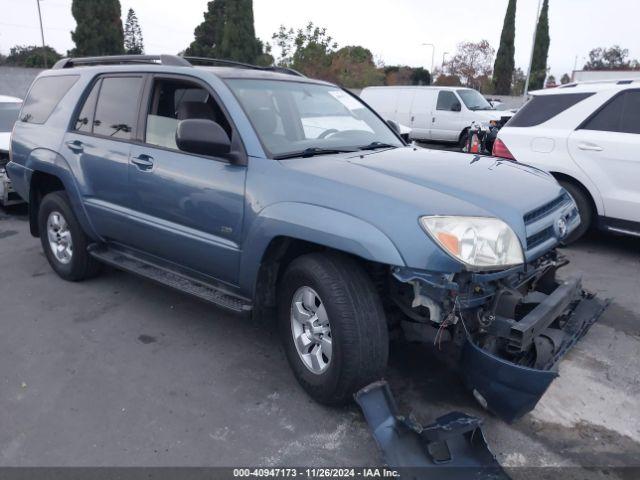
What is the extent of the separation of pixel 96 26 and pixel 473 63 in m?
26.4

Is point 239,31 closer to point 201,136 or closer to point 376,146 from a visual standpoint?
point 376,146

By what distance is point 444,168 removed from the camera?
324 cm

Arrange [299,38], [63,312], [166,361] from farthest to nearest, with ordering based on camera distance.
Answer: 1. [299,38]
2. [63,312]
3. [166,361]

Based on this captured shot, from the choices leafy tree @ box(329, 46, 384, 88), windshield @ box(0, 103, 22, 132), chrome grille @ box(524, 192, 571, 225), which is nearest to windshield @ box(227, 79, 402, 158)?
chrome grille @ box(524, 192, 571, 225)

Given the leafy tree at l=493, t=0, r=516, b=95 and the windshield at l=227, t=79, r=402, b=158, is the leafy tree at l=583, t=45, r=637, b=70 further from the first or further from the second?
the windshield at l=227, t=79, r=402, b=158

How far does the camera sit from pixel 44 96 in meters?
4.93

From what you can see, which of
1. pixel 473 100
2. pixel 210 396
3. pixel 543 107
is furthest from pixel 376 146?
pixel 473 100

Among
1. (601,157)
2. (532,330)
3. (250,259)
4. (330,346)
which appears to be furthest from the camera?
(601,157)

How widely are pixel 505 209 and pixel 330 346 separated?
1174 millimetres

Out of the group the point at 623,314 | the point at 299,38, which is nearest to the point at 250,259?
the point at 623,314

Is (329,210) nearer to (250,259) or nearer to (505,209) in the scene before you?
(250,259)

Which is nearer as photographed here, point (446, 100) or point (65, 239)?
point (65, 239)

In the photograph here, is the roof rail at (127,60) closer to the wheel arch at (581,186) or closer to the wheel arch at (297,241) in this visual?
the wheel arch at (297,241)

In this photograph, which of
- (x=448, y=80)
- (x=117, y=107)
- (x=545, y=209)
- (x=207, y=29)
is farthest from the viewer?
(x=207, y=29)
